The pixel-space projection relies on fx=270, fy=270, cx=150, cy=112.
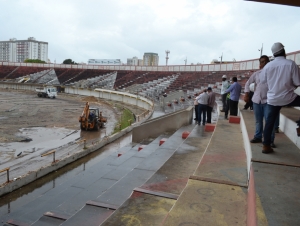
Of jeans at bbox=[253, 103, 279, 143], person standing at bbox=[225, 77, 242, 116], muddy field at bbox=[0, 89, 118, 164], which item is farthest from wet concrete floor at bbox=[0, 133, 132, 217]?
jeans at bbox=[253, 103, 279, 143]

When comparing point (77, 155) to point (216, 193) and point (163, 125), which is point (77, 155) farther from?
point (216, 193)

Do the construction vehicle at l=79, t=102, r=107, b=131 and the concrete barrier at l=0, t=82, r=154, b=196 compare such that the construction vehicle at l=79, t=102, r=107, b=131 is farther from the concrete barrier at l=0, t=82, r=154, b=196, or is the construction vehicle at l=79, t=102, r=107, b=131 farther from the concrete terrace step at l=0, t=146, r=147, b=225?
the concrete terrace step at l=0, t=146, r=147, b=225

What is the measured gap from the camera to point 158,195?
366 cm

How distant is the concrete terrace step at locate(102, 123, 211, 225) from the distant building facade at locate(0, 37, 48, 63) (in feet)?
554

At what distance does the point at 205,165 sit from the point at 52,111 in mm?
24570

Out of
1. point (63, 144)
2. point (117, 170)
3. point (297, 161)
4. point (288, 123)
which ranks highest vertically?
point (288, 123)

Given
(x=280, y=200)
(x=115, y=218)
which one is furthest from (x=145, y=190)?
(x=280, y=200)

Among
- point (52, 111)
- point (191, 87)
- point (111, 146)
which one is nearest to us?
point (111, 146)

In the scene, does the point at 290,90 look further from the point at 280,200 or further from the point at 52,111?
the point at 52,111

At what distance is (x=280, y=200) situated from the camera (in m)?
2.31

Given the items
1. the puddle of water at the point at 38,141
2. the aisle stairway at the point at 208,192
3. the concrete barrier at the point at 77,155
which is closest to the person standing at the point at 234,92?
the aisle stairway at the point at 208,192

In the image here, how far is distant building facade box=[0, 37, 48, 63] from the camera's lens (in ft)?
515

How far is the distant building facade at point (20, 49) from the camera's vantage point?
156875 mm

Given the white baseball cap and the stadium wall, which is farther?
the stadium wall
